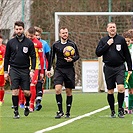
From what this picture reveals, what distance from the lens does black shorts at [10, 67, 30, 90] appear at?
15336 mm

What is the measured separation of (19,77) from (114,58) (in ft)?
6.75

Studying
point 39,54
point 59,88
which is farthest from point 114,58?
point 39,54

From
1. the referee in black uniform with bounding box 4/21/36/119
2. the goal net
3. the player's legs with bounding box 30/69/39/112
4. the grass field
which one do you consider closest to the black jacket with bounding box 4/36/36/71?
the referee in black uniform with bounding box 4/21/36/119

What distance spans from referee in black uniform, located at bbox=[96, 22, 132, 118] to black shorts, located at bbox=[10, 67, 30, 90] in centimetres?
160

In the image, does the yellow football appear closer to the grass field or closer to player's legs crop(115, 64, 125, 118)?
player's legs crop(115, 64, 125, 118)

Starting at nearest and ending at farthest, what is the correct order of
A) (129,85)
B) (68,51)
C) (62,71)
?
(68,51), (62,71), (129,85)

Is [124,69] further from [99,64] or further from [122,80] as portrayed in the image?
[99,64]

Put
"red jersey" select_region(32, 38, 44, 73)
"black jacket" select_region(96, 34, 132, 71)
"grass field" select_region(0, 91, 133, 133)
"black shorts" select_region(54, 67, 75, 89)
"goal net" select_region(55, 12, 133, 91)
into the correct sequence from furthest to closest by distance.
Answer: "goal net" select_region(55, 12, 133, 91) < "red jersey" select_region(32, 38, 44, 73) < "black shorts" select_region(54, 67, 75, 89) < "black jacket" select_region(96, 34, 132, 71) < "grass field" select_region(0, 91, 133, 133)

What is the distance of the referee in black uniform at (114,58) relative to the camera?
1534 cm

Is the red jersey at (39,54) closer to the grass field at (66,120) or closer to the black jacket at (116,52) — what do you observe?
the grass field at (66,120)

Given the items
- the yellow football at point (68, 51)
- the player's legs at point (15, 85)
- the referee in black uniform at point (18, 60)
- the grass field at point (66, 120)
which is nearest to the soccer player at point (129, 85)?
the grass field at point (66, 120)

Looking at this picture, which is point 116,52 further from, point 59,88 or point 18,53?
point 18,53

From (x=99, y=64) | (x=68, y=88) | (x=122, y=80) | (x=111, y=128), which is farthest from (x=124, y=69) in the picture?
(x=99, y=64)

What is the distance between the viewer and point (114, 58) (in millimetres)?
15398
